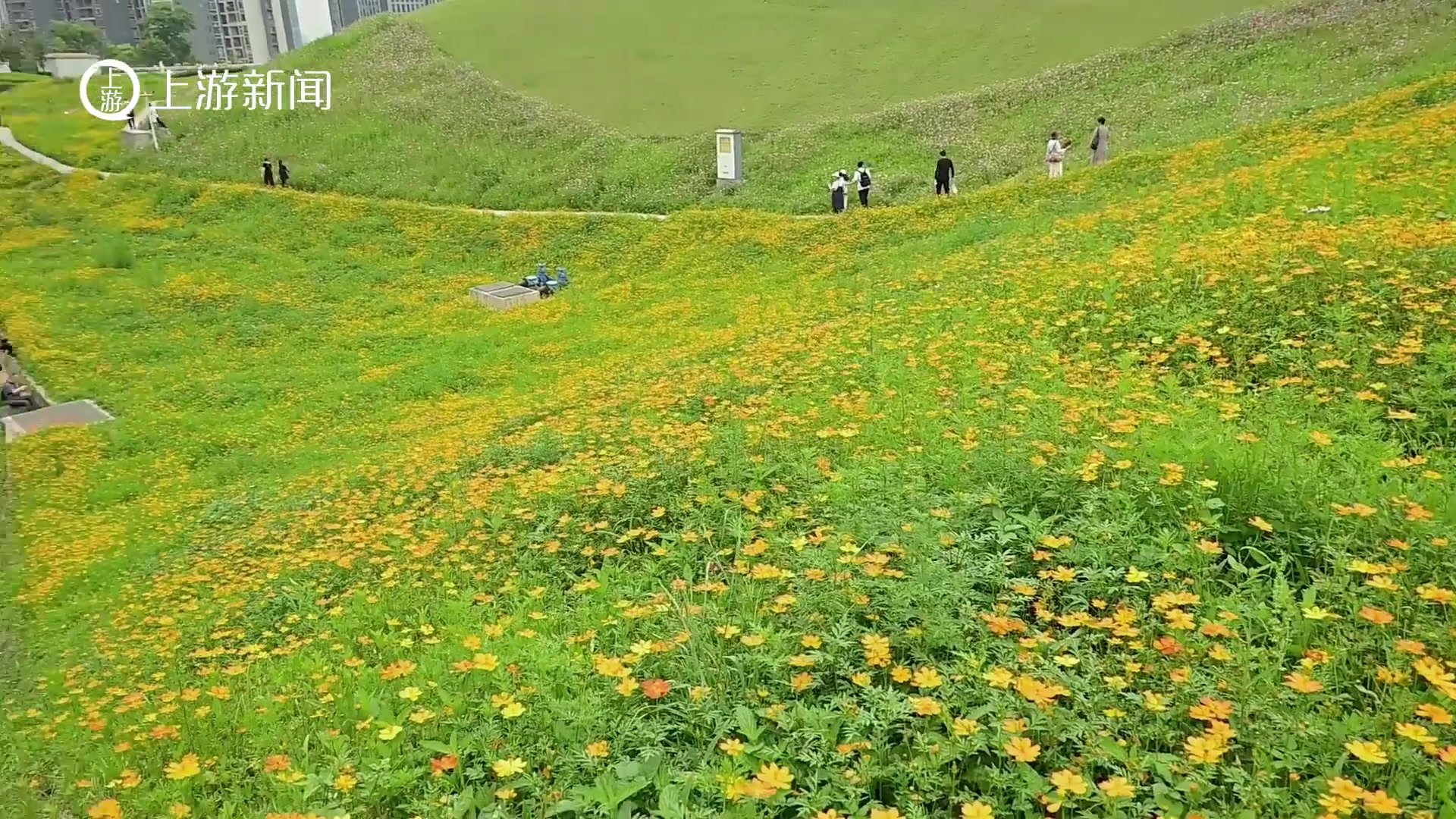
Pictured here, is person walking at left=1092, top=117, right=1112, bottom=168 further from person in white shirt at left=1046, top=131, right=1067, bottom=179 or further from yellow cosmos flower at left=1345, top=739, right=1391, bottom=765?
yellow cosmos flower at left=1345, top=739, right=1391, bottom=765

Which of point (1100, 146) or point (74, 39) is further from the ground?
point (74, 39)

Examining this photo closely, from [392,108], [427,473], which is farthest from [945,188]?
[392,108]

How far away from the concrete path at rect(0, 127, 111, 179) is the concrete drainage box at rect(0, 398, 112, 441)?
756 inches

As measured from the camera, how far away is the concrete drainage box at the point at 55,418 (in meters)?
12.5

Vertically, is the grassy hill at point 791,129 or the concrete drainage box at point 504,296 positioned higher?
the grassy hill at point 791,129

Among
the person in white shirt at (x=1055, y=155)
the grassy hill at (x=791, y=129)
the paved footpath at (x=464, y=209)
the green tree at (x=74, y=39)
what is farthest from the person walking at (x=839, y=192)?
the green tree at (x=74, y=39)

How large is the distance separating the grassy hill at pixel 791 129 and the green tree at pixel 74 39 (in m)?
61.0

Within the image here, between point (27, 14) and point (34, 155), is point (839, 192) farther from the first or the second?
point (27, 14)

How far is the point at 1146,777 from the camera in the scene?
2744mm

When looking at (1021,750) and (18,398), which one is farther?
(18,398)

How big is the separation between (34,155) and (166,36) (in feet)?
237

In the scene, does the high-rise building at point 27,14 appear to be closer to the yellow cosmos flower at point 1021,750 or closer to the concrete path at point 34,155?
the concrete path at point 34,155

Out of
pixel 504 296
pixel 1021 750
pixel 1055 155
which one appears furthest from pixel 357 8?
pixel 1021 750

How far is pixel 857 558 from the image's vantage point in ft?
13.4
